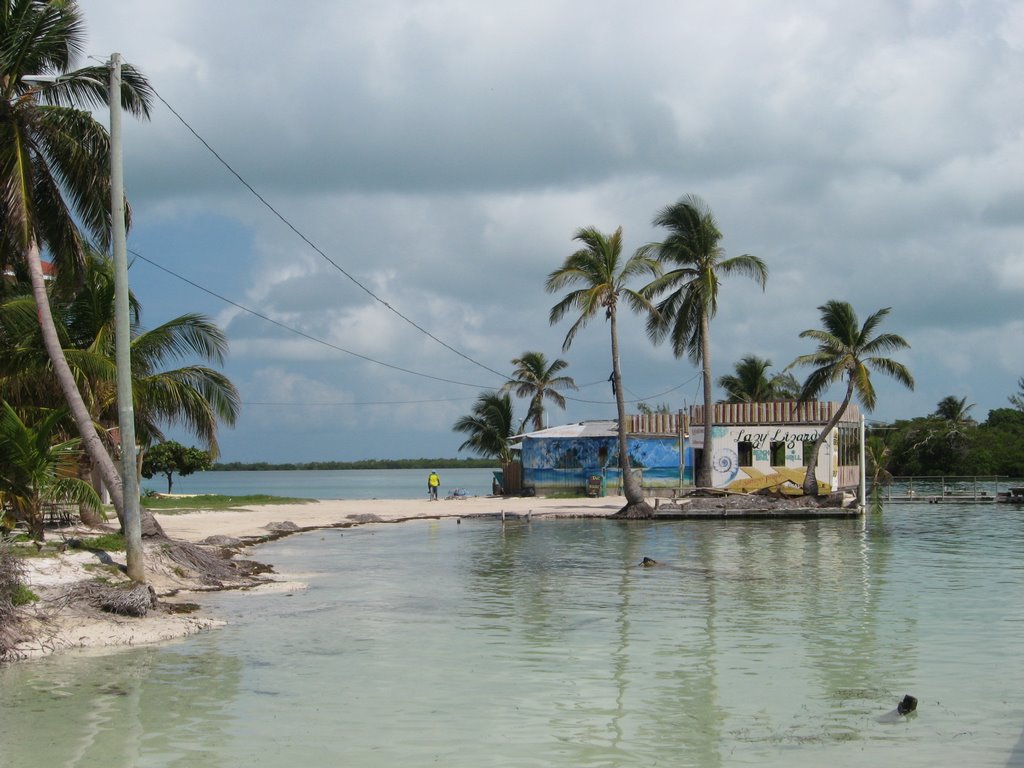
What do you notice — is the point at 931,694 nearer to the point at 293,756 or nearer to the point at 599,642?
the point at 599,642

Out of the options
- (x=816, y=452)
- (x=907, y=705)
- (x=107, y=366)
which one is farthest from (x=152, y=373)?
(x=816, y=452)

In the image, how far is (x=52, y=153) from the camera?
635 inches

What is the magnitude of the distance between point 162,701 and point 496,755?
358 centimetres

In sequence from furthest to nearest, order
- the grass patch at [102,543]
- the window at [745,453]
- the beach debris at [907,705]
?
Answer: the window at [745,453]
the grass patch at [102,543]
the beach debris at [907,705]

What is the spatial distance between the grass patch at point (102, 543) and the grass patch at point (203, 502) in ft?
60.1

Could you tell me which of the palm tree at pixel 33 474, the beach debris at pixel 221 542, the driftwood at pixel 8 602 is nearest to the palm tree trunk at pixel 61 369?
the palm tree at pixel 33 474

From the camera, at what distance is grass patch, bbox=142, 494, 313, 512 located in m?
35.5

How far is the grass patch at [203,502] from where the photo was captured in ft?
116

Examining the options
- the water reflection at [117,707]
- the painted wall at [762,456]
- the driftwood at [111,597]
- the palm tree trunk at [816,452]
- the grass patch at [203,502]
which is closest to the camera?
the water reflection at [117,707]

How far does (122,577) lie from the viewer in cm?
1423

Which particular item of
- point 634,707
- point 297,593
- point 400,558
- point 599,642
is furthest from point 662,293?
point 634,707

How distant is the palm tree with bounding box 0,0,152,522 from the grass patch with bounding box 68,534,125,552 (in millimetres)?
613

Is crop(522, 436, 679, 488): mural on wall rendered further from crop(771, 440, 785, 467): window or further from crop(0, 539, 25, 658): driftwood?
crop(0, 539, 25, 658): driftwood

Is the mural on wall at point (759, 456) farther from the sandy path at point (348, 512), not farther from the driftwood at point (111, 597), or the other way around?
the driftwood at point (111, 597)
